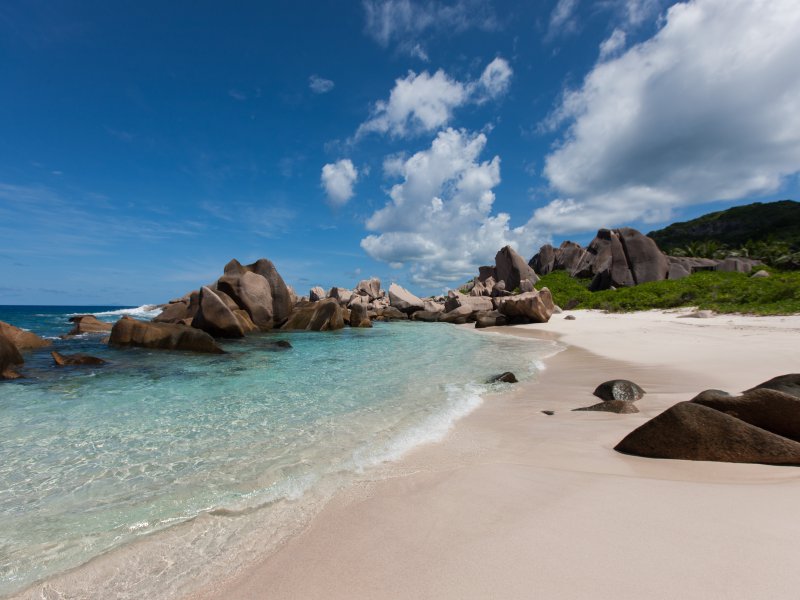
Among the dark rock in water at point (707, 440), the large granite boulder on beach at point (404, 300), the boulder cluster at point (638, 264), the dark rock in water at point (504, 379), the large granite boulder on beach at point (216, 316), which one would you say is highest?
the boulder cluster at point (638, 264)

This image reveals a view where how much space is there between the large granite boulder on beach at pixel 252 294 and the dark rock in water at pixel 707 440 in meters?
19.1

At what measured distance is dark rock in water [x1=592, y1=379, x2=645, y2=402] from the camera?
19.9 ft

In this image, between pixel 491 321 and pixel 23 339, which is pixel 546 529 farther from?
pixel 491 321

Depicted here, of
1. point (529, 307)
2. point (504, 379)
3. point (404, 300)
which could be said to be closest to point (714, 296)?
point (529, 307)

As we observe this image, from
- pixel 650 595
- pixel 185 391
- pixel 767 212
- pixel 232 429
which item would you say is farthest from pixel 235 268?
pixel 767 212

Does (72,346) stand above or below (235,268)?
below

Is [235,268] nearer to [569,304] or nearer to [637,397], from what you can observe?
[637,397]

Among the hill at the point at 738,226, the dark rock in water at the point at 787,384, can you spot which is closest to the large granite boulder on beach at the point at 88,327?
the dark rock in water at the point at 787,384

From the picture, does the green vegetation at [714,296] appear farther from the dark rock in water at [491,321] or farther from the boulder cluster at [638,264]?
the dark rock in water at [491,321]

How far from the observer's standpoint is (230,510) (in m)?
3.10

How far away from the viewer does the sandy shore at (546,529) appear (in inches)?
73.0

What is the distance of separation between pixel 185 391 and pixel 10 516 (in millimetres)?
4461

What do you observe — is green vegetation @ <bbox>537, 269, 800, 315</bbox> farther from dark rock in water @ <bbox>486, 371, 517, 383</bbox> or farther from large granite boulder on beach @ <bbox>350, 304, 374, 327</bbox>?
large granite boulder on beach @ <bbox>350, 304, 374, 327</bbox>

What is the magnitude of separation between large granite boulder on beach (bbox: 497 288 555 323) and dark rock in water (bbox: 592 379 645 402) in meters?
18.5
